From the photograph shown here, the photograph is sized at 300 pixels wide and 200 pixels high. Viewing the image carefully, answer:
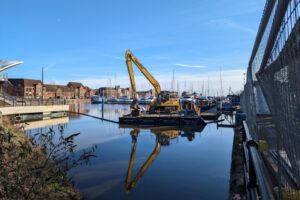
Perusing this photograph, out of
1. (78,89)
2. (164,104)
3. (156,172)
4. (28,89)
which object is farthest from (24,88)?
(156,172)

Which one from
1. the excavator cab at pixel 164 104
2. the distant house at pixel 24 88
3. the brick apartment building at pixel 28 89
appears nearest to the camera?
the excavator cab at pixel 164 104

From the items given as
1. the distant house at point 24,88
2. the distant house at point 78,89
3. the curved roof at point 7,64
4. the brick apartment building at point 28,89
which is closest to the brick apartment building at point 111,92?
the distant house at point 78,89

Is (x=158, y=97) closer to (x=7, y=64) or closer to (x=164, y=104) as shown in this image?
(x=164, y=104)

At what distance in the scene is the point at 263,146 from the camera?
4.46 metres

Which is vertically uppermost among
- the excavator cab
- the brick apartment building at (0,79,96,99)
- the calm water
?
the brick apartment building at (0,79,96,99)

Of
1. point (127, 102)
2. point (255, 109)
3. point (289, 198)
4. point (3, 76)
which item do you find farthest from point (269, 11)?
point (127, 102)

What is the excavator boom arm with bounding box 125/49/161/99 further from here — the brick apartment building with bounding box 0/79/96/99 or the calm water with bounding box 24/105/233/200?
the brick apartment building with bounding box 0/79/96/99

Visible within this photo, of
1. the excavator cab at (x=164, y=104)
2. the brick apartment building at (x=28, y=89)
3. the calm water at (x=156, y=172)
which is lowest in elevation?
the calm water at (x=156, y=172)

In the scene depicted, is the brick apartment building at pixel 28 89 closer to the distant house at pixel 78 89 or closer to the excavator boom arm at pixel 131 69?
the distant house at pixel 78 89

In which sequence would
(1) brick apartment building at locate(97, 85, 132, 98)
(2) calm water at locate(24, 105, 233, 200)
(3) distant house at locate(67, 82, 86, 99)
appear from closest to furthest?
(2) calm water at locate(24, 105, 233, 200) < (3) distant house at locate(67, 82, 86, 99) < (1) brick apartment building at locate(97, 85, 132, 98)

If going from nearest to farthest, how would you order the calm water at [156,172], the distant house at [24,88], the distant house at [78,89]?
1. the calm water at [156,172]
2. the distant house at [24,88]
3. the distant house at [78,89]

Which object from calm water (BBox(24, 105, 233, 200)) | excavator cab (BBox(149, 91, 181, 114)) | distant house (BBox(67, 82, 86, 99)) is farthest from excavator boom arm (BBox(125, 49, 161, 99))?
distant house (BBox(67, 82, 86, 99))

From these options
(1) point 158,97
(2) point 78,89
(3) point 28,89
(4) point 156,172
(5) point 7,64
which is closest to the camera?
(4) point 156,172

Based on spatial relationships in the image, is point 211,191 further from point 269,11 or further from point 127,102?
point 127,102
